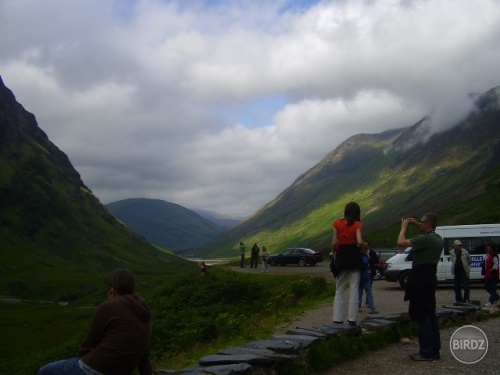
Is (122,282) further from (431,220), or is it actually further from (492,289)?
→ (492,289)

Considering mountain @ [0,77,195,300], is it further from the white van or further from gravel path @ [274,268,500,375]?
gravel path @ [274,268,500,375]

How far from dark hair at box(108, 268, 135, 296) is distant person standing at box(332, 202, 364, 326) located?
5580mm

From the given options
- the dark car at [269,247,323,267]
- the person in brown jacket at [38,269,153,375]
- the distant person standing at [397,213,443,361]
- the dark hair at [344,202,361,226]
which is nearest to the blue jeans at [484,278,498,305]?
the dark hair at [344,202,361,226]

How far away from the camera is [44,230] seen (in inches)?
6471

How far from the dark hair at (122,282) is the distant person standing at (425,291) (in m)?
4.94

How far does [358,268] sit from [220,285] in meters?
20.6

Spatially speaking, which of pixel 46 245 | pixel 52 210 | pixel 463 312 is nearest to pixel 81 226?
pixel 52 210

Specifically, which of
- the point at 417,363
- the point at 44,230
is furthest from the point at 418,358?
the point at 44,230

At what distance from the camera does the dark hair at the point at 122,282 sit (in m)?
6.86

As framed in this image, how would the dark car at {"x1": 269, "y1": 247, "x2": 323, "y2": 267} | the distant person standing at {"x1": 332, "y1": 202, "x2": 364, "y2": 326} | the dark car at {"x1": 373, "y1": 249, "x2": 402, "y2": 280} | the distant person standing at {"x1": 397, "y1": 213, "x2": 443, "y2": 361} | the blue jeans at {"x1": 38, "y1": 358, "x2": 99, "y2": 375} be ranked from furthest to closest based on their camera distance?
1. the dark car at {"x1": 269, "y1": 247, "x2": 323, "y2": 267}
2. the dark car at {"x1": 373, "y1": 249, "x2": 402, "y2": 280}
3. the distant person standing at {"x1": 332, "y1": 202, "x2": 364, "y2": 326}
4. the distant person standing at {"x1": 397, "y1": 213, "x2": 443, "y2": 361}
5. the blue jeans at {"x1": 38, "y1": 358, "x2": 99, "y2": 375}

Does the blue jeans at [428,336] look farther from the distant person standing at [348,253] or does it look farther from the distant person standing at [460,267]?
the distant person standing at [460,267]

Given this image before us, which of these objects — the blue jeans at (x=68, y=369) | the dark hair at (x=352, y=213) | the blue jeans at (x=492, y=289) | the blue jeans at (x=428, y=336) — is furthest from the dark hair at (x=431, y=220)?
the blue jeans at (x=492, y=289)

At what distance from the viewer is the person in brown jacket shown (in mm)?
6527

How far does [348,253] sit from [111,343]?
21.0 ft
